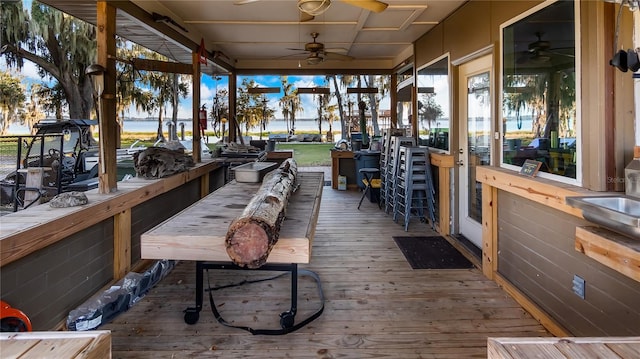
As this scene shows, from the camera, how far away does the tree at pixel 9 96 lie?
12.0 metres

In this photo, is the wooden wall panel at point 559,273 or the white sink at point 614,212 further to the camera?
the wooden wall panel at point 559,273

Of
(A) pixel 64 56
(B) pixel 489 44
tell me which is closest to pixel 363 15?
(B) pixel 489 44

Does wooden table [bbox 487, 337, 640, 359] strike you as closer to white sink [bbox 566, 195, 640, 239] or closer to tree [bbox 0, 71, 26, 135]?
white sink [bbox 566, 195, 640, 239]

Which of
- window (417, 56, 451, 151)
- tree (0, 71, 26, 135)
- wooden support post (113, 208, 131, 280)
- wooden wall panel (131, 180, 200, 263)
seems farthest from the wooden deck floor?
tree (0, 71, 26, 135)

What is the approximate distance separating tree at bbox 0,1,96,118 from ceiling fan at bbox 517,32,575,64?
8816mm

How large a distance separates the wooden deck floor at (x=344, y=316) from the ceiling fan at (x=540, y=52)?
181 centimetres

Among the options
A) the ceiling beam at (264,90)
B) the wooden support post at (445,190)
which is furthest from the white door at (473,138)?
the ceiling beam at (264,90)

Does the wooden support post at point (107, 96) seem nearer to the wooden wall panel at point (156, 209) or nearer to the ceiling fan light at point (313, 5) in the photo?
the wooden wall panel at point (156, 209)

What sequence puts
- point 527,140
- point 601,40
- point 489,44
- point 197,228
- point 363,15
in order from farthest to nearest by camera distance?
1. point 363,15
2. point 489,44
3. point 527,140
4. point 601,40
5. point 197,228

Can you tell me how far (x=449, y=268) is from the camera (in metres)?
3.77

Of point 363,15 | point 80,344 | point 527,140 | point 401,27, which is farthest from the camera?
point 401,27

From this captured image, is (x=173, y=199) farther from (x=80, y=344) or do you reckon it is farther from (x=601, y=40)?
(x=601, y=40)

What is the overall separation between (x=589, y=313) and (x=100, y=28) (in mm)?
3971

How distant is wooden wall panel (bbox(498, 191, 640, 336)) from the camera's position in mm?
2018
